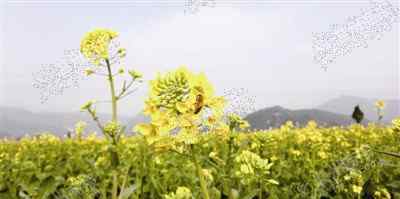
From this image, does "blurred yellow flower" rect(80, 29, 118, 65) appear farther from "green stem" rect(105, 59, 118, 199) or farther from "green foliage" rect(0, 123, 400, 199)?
"green foliage" rect(0, 123, 400, 199)

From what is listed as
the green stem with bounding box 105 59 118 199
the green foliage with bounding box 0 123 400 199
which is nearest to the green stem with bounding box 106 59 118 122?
the green stem with bounding box 105 59 118 199

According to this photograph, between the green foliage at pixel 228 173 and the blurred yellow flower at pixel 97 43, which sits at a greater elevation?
the blurred yellow flower at pixel 97 43

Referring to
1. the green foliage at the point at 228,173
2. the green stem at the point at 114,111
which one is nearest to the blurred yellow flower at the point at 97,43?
the green stem at the point at 114,111

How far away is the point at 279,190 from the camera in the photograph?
4.32 meters

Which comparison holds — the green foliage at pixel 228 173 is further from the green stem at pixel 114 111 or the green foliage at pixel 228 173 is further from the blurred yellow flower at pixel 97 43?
the blurred yellow flower at pixel 97 43

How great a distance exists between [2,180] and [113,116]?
3194 millimetres

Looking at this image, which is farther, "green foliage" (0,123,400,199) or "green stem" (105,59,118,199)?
"green foliage" (0,123,400,199)

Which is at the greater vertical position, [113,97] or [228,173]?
[113,97]

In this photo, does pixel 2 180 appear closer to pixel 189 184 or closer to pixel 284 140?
pixel 189 184

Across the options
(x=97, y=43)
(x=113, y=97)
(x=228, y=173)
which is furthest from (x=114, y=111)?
(x=228, y=173)

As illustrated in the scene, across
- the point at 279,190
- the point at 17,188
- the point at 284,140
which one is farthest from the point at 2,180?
the point at 284,140

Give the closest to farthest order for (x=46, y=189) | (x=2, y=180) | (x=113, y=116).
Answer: (x=113, y=116) < (x=46, y=189) < (x=2, y=180)

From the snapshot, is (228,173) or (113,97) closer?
(113,97)

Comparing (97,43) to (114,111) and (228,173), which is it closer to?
(114,111)
